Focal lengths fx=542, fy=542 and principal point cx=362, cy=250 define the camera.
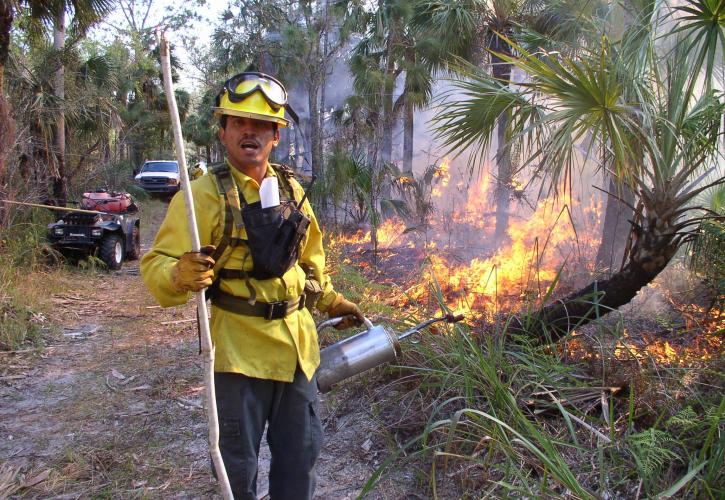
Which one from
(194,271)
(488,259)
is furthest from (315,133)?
(194,271)

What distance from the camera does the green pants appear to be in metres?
2.14

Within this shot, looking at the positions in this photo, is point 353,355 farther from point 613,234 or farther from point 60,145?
point 60,145

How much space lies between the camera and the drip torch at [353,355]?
9.16ft

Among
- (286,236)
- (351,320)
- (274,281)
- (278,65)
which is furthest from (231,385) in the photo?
(278,65)

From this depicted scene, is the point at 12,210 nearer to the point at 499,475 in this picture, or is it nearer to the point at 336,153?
the point at 336,153

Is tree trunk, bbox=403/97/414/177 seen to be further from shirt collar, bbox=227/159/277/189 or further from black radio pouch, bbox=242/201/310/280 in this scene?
black radio pouch, bbox=242/201/310/280

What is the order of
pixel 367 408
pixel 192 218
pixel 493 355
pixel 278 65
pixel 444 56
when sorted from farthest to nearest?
pixel 278 65, pixel 444 56, pixel 367 408, pixel 493 355, pixel 192 218

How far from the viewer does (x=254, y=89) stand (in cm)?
215

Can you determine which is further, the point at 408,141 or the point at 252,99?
the point at 408,141

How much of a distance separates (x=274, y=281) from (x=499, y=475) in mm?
1584

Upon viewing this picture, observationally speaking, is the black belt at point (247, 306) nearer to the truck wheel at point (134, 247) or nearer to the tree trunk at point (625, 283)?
the tree trunk at point (625, 283)

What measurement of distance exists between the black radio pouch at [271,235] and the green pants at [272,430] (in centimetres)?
45

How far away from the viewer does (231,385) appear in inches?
84.7

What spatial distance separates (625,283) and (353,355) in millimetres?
2315
